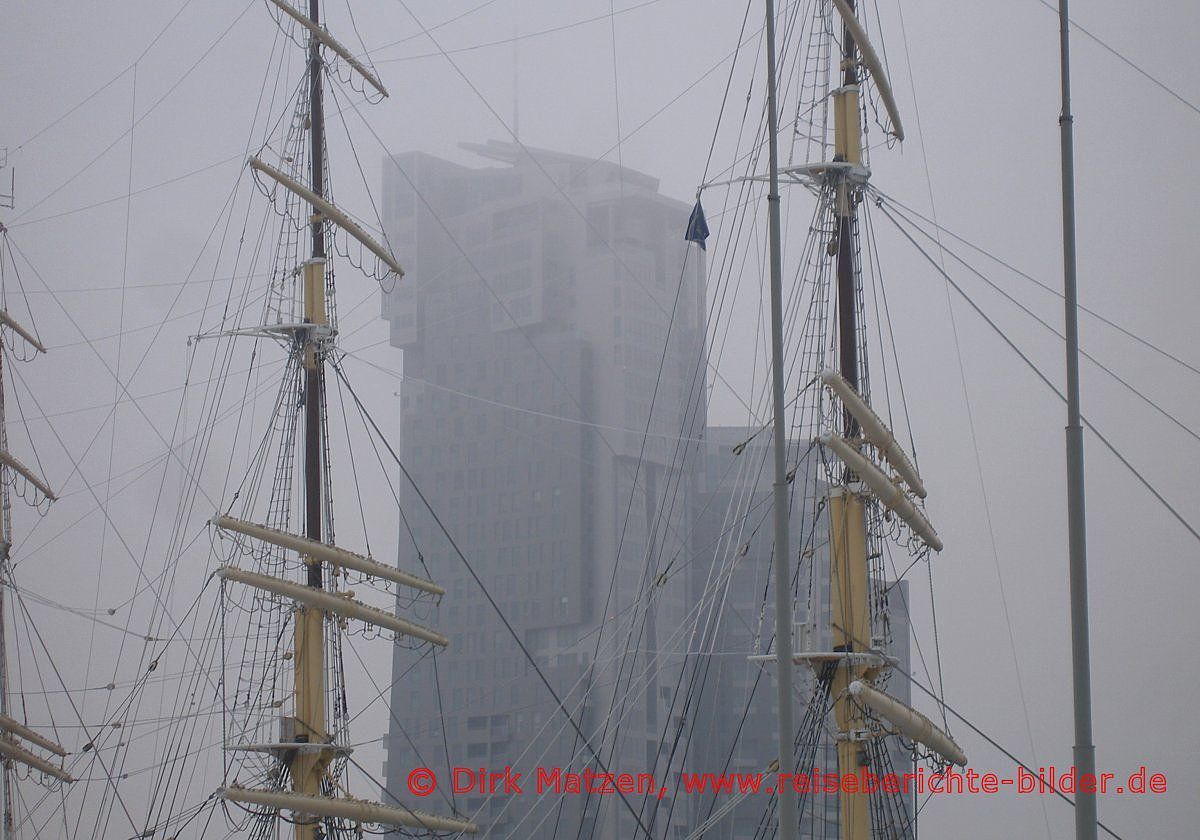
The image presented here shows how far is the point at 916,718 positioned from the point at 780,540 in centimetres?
659

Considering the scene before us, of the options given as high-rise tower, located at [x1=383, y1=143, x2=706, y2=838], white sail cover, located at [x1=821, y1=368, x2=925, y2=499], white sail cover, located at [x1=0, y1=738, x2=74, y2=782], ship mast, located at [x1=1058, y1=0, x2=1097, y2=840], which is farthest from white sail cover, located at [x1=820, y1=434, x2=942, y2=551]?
white sail cover, located at [x1=0, y1=738, x2=74, y2=782]

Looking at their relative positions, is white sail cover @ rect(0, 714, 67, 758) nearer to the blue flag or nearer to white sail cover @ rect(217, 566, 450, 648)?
white sail cover @ rect(217, 566, 450, 648)

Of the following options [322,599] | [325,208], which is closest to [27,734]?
[322,599]

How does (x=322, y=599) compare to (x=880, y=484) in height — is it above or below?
below

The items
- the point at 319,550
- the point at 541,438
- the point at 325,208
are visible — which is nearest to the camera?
the point at 319,550

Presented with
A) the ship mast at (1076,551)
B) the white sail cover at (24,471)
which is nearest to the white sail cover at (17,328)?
the white sail cover at (24,471)

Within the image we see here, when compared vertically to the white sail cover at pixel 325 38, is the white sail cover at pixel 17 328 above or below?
below

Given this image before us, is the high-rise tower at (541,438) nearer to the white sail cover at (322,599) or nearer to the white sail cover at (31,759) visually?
the white sail cover at (322,599)

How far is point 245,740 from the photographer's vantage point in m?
20.7

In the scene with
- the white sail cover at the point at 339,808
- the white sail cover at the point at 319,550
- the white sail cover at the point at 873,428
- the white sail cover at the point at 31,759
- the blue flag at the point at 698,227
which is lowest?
the white sail cover at the point at 339,808

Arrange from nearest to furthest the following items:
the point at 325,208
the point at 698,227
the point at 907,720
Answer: the point at 907,720 → the point at 698,227 → the point at 325,208

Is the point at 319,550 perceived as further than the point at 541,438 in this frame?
No

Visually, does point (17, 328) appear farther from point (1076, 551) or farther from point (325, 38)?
point (1076, 551)

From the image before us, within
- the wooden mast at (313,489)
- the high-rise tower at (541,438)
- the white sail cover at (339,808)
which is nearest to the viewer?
the white sail cover at (339,808)
